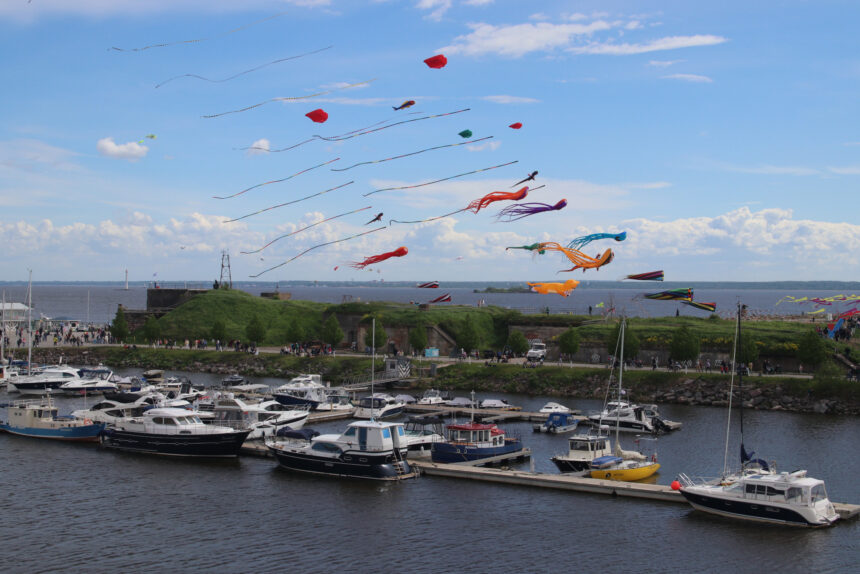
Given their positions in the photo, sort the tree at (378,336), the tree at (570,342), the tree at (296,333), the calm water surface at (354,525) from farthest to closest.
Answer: the tree at (296,333), the tree at (378,336), the tree at (570,342), the calm water surface at (354,525)

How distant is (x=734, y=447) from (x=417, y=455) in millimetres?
16277

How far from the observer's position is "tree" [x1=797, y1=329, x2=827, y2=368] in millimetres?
60281

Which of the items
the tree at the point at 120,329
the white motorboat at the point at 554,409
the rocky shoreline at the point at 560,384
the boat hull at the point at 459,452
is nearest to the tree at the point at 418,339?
the rocky shoreline at the point at 560,384

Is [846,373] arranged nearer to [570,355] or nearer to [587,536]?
[570,355]

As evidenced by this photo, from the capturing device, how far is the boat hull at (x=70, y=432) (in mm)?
43906

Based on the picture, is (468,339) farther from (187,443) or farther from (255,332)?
(187,443)

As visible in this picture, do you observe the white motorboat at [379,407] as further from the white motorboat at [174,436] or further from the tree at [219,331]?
the tree at [219,331]

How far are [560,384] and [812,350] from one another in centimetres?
1816

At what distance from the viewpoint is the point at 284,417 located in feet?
158

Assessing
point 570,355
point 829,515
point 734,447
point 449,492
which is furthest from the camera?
point 570,355

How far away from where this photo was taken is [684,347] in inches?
2525

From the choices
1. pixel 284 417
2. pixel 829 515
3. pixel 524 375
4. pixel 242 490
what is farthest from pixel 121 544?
pixel 524 375

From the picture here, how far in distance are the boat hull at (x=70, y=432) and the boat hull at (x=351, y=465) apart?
12017 mm

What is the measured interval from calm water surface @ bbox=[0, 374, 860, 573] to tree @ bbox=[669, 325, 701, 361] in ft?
77.4
